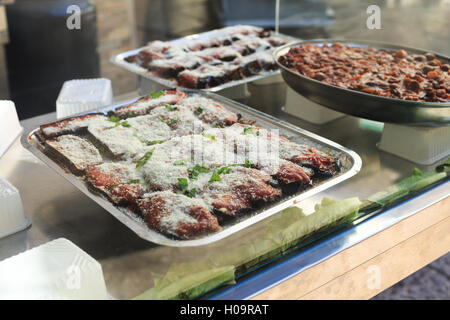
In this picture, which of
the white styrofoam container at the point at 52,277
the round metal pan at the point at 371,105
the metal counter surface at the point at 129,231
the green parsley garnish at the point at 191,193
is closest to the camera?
the white styrofoam container at the point at 52,277

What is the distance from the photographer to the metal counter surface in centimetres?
85

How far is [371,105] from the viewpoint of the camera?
1.21 meters

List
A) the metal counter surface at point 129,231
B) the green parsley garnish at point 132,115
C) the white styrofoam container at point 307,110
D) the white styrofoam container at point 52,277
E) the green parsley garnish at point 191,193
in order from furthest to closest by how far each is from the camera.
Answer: the white styrofoam container at point 307,110 < the green parsley garnish at point 132,115 < the green parsley garnish at point 191,193 < the metal counter surface at point 129,231 < the white styrofoam container at point 52,277

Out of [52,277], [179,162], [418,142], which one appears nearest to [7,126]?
[179,162]

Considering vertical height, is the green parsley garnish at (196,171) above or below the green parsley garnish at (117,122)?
below

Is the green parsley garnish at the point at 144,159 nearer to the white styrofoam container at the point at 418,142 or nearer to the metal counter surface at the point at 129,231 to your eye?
the metal counter surface at the point at 129,231

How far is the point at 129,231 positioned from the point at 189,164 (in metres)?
0.21

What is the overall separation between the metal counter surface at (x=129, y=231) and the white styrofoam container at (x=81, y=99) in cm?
19

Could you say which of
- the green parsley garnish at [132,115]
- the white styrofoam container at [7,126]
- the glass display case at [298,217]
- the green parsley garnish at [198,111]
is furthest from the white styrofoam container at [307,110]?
the white styrofoam container at [7,126]

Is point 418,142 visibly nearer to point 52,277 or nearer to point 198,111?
point 198,111

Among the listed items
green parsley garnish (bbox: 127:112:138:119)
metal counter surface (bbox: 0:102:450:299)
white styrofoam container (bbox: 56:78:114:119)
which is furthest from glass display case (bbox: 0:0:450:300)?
green parsley garnish (bbox: 127:112:138:119)

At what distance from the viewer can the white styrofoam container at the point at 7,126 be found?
125cm

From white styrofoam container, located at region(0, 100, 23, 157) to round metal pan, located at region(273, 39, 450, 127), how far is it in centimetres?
77

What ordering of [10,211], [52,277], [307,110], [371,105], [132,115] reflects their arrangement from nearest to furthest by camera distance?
[52,277]
[10,211]
[371,105]
[132,115]
[307,110]
